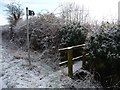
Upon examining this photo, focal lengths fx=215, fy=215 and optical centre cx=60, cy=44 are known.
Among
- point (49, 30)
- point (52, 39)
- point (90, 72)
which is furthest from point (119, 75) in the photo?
point (49, 30)

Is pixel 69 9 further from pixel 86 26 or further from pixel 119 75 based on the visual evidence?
pixel 119 75

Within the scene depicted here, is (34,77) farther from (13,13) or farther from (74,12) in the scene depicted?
(13,13)

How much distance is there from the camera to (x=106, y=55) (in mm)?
6387

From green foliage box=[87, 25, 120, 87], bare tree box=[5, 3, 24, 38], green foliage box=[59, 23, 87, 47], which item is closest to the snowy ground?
green foliage box=[87, 25, 120, 87]

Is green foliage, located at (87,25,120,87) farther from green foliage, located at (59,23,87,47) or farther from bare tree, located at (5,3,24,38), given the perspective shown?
bare tree, located at (5,3,24,38)

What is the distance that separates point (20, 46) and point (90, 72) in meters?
6.60

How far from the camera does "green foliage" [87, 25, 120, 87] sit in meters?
6.27

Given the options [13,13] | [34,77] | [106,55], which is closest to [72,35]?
[106,55]

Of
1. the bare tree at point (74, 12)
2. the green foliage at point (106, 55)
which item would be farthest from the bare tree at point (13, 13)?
the green foliage at point (106, 55)

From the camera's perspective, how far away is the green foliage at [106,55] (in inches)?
247

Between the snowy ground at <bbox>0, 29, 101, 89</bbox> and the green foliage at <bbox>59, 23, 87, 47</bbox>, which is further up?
the green foliage at <bbox>59, 23, 87, 47</bbox>

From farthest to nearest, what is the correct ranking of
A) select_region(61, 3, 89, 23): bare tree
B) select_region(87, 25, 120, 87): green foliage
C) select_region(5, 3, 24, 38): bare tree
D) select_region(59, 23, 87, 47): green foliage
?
select_region(5, 3, 24, 38): bare tree
select_region(61, 3, 89, 23): bare tree
select_region(59, 23, 87, 47): green foliage
select_region(87, 25, 120, 87): green foliage

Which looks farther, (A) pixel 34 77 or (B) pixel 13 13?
(B) pixel 13 13

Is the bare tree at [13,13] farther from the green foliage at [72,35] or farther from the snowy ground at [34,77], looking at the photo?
the snowy ground at [34,77]
